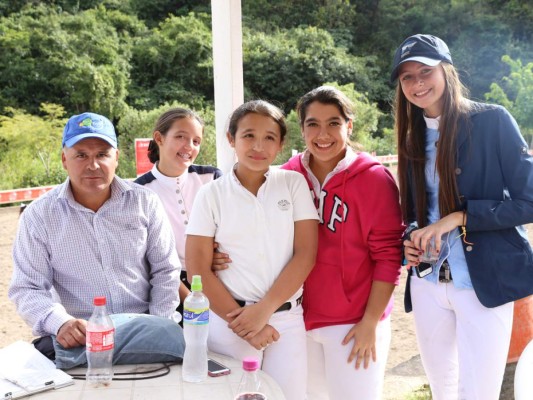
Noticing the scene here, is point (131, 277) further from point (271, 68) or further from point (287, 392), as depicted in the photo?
point (271, 68)

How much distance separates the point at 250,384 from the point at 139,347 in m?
0.35

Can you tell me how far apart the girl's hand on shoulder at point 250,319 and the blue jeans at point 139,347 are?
19 centimetres

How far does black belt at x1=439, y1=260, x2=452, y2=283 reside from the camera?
5.64 feet

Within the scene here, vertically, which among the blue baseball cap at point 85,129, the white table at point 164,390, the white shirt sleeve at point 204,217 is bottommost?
the white table at point 164,390

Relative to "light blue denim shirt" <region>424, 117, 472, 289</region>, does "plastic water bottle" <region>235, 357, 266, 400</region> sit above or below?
below

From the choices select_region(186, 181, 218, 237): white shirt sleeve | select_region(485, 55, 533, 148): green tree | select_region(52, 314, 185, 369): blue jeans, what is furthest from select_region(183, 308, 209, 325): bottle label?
select_region(485, 55, 533, 148): green tree

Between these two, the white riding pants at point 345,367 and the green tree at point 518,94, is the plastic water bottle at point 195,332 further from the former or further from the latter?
the green tree at point 518,94

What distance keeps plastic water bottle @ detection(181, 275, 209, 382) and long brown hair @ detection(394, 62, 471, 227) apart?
0.77 m

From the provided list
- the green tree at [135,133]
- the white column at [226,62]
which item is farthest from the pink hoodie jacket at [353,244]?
the green tree at [135,133]

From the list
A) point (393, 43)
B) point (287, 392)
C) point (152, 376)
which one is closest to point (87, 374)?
point (152, 376)

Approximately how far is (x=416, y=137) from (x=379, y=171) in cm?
16

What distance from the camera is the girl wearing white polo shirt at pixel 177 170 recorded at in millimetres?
2301

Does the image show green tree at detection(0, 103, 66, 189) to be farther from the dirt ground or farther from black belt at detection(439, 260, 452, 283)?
black belt at detection(439, 260, 452, 283)

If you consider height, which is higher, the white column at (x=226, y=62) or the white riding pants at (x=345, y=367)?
the white column at (x=226, y=62)
